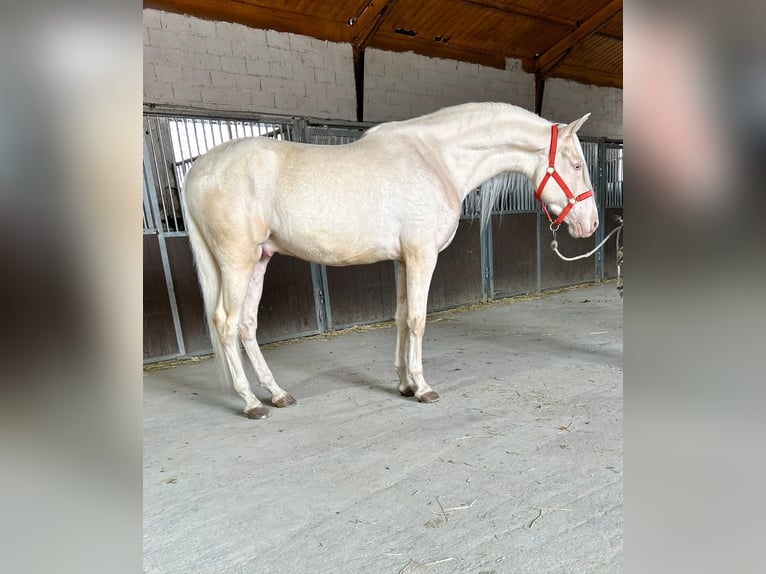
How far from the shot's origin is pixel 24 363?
0.26 m

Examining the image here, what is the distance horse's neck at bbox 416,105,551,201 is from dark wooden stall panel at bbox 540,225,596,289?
3.58m

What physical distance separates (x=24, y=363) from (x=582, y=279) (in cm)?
677

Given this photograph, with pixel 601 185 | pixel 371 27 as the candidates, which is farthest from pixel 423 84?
pixel 601 185

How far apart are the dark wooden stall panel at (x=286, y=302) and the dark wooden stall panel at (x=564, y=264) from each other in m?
3.08

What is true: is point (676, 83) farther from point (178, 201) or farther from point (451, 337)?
point (178, 201)

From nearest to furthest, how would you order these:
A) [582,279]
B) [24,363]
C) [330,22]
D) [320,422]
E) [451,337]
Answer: [24,363] < [320,422] < [451,337] < [330,22] < [582,279]

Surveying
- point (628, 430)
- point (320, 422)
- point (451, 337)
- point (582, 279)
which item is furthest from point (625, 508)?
point (582, 279)

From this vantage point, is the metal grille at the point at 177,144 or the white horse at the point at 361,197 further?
the metal grille at the point at 177,144

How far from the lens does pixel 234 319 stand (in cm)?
245

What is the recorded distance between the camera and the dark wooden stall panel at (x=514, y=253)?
18.2ft

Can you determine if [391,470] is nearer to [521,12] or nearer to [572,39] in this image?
[521,12]

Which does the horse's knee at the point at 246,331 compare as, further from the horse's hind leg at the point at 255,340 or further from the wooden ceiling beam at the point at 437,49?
the wooden ceiling beam at the point at 437,49

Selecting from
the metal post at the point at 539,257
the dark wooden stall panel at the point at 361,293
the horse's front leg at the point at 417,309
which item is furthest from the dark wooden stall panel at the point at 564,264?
the horse's front leg at the point at 417,309

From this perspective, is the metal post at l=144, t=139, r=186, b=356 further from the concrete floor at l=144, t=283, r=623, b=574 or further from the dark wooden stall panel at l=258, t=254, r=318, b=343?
the dark wooden stall panel at l=258, t=254, r=318, b=343
